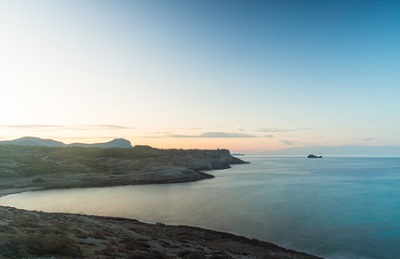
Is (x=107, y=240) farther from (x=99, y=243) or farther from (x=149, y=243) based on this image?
(x=149, y=243)

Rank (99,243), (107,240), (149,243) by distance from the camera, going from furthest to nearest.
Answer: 1. (149,243)
2. (107,240)
3. (99,243)

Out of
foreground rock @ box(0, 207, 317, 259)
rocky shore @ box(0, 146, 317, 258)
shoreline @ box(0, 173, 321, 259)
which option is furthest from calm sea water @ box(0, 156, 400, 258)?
rocky shore @ box(0, 146, 317, 258)

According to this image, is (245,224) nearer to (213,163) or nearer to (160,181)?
(160,181)

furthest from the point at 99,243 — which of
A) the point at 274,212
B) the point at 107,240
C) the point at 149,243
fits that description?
the point at 274,212

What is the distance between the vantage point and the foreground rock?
1509cm

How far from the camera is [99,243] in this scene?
1944cm

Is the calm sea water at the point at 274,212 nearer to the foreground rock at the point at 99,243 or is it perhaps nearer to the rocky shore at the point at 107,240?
the foreground rock at the point at 99,243

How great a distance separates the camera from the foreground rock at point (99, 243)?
15.1 m

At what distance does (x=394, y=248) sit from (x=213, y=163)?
511 feet

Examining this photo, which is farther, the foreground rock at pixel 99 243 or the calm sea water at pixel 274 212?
the calm sea water at pixel 274 212

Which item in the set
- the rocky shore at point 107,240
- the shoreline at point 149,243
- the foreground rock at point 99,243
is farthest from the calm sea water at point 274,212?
the rocky shore at point 107,240

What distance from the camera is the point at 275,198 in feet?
200

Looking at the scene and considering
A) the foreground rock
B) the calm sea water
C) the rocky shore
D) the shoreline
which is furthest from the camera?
the calm sea water

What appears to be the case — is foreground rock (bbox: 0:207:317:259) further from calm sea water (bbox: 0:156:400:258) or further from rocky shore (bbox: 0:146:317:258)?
calm sea water (bbox: 0:156:400:258)
